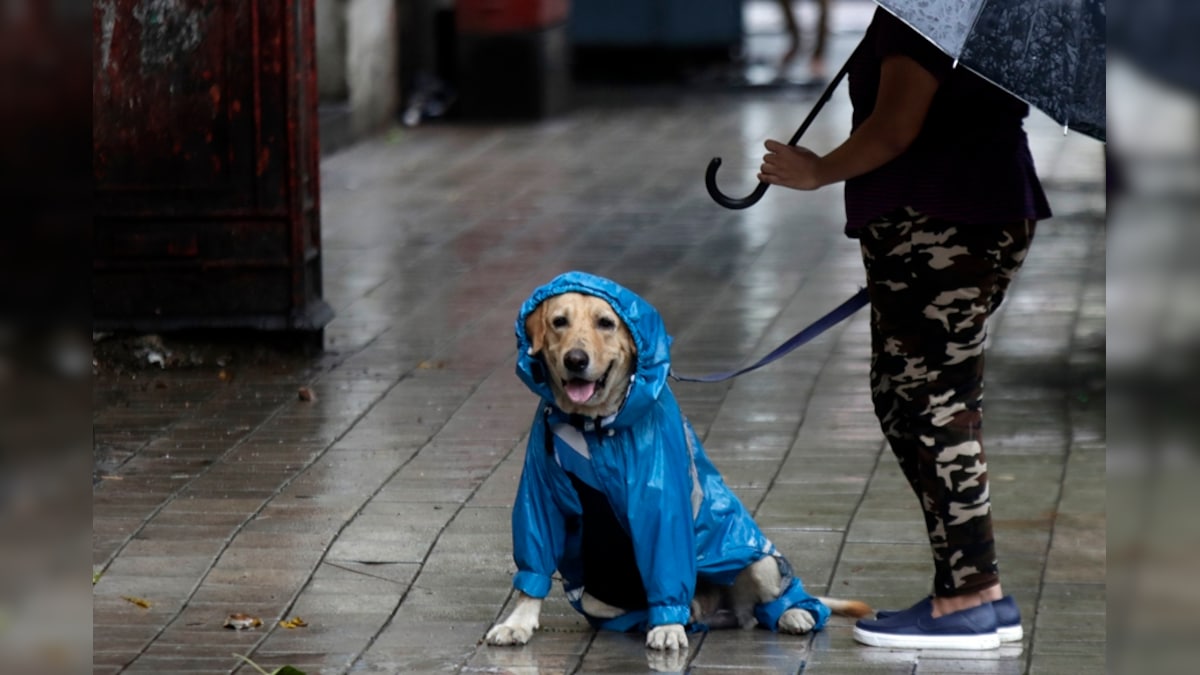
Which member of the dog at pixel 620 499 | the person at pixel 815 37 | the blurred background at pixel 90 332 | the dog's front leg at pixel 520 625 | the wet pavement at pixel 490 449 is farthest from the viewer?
the person at pixel 815 37

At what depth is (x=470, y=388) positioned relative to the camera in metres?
7.47

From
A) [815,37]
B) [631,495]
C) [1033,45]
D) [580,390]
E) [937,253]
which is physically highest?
[1033,45]

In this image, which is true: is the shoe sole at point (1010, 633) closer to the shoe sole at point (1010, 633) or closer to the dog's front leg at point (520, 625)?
the shoe sole at point (1010, 633)

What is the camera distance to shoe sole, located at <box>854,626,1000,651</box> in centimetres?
446

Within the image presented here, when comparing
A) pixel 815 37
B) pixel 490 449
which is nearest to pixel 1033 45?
pixel 490 449

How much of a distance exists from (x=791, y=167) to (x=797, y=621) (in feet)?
3.76

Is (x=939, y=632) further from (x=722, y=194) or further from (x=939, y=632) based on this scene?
(x=722, y=194)

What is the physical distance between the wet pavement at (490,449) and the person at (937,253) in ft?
0.56

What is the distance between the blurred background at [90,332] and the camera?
138 cm

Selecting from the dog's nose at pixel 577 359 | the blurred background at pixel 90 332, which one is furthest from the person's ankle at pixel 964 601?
the blurred background at pixel 90 332

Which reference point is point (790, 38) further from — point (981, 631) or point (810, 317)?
point (981, 631)

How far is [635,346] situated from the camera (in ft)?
14.0

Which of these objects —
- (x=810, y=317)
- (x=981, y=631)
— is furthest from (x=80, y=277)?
(x=810, y=317)

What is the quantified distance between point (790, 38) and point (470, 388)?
13.3m
